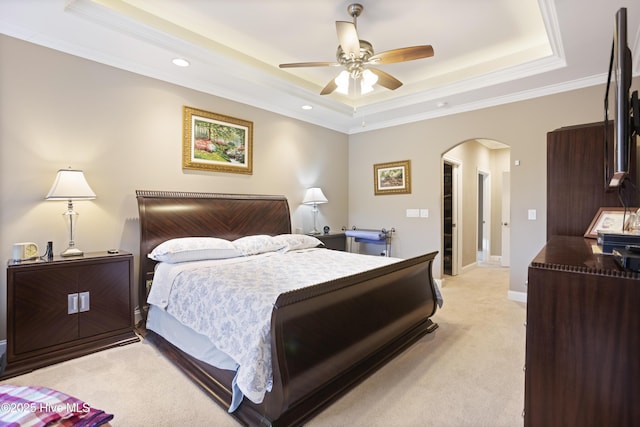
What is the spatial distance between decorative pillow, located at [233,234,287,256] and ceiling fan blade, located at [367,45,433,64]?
A: 2.14 metres

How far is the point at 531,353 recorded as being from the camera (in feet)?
3.43

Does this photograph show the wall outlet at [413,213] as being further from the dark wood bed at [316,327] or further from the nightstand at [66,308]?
the nightstand at [66,308]

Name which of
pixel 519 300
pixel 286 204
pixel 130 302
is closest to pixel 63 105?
pixel 130 302

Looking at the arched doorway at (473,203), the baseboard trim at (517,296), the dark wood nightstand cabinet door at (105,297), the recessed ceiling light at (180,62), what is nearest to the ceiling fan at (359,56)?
the recessed ceiling light at (180,62)

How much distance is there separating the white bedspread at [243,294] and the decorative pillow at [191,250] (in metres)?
0.08

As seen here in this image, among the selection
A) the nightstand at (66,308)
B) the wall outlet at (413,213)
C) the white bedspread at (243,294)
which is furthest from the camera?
the wall outlet at (413,213)

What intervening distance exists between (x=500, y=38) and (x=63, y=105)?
4.33m

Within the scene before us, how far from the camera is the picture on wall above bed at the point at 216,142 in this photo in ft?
11.9

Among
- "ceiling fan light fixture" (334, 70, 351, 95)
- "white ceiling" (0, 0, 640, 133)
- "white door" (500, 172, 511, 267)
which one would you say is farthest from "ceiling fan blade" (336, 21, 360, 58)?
"white door" (500, 172, 511, 267)

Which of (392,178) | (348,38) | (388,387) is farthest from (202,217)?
(392,178)

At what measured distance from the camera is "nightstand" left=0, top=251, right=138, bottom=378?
7.55ft

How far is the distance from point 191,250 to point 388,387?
6.68 ft

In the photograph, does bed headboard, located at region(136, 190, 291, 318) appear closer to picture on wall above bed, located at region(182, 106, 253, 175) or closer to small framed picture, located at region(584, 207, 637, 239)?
picture on wall above bed, located at region(182, 106, 253, 175)

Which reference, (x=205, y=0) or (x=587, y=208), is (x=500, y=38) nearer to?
(x=587, y=208)
